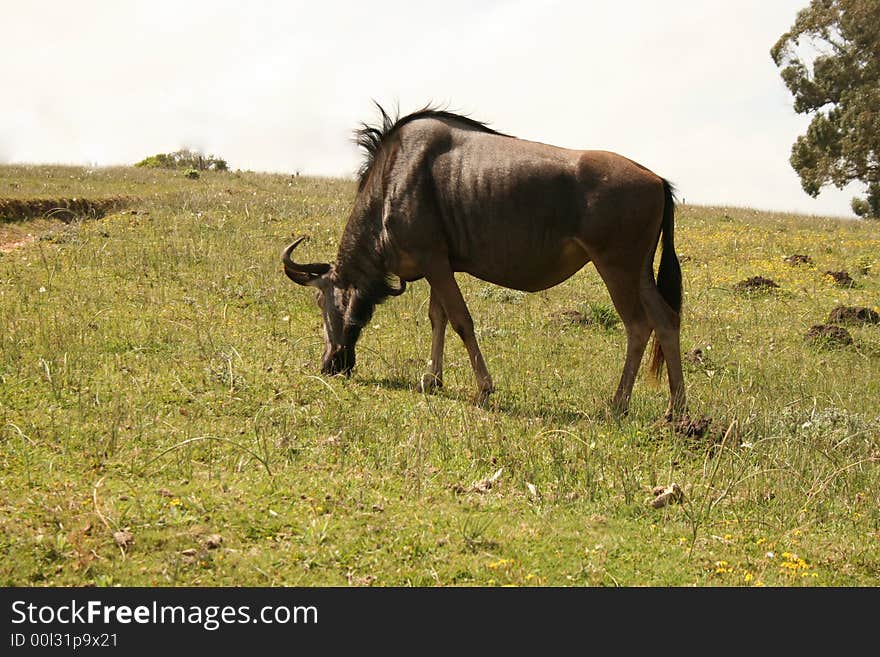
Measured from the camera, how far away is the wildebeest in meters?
9.79

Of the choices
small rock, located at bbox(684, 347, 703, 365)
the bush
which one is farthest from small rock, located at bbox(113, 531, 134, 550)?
the bush

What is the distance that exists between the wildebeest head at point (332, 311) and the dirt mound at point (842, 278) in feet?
36.6

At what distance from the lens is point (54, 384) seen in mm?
9125

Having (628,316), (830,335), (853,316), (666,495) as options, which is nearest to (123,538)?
(666,495)

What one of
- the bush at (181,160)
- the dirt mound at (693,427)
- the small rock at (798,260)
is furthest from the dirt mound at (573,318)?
the bush at (181,160)

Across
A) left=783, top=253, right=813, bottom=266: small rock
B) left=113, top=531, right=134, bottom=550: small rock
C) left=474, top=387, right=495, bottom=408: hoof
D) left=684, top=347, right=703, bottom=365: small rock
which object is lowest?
left=113, top=531, right=134, bottom=550: small rock

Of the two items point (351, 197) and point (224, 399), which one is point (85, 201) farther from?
point (224, 399)

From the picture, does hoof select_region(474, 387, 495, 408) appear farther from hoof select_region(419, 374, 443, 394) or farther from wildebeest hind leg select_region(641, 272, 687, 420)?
wildebeest hind leg select_region(641, 272, 687, 420)

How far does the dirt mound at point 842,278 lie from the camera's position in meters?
18.3

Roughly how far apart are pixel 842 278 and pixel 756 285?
2.39 meters

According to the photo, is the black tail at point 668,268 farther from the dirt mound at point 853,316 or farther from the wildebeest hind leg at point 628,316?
the dirt mound at point 853,316

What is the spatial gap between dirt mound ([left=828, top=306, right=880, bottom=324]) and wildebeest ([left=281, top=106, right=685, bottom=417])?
21.8 ft

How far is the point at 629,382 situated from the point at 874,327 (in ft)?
23.5

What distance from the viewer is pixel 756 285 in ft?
56.8
